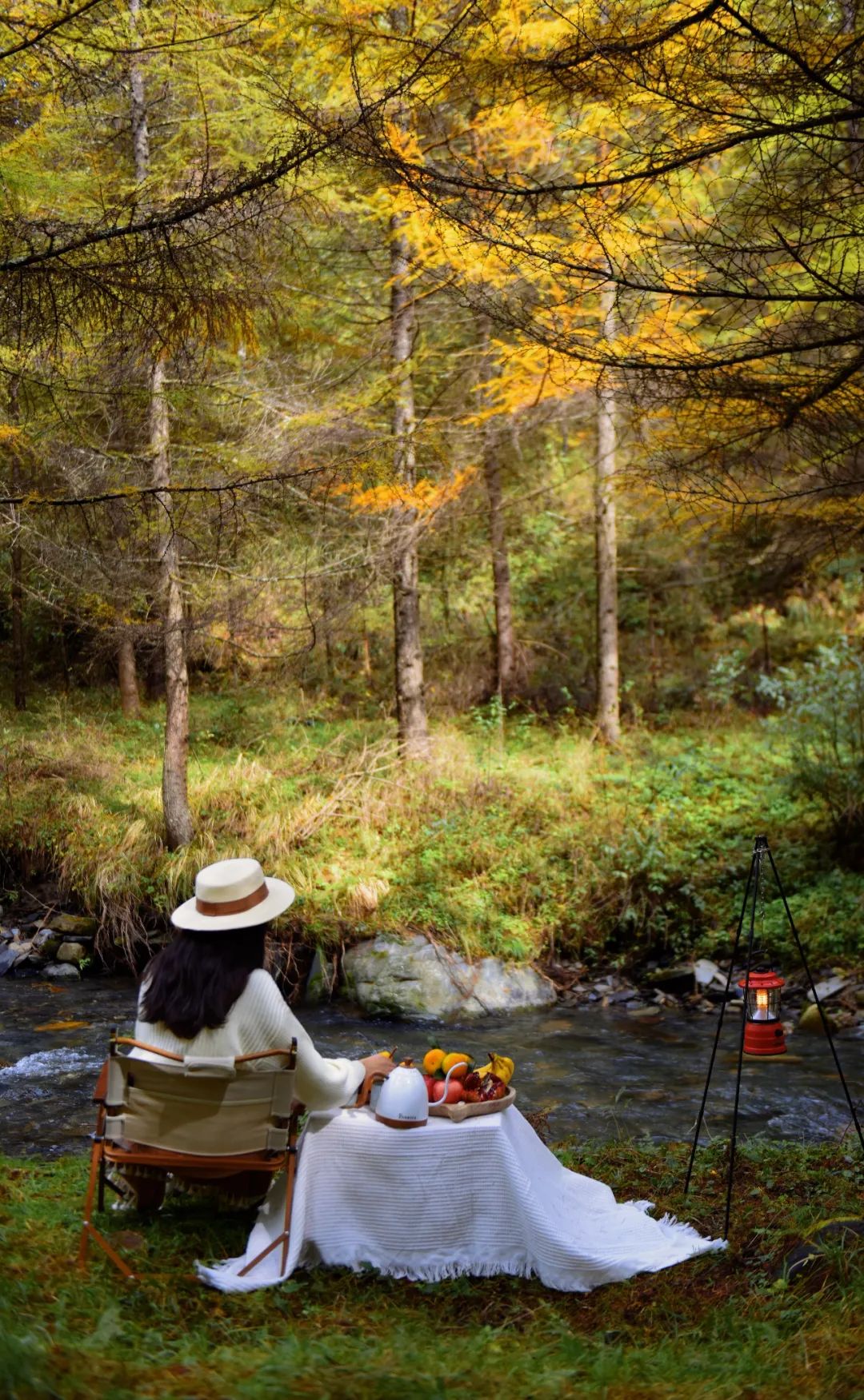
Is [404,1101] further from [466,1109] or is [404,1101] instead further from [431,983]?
[431,983]

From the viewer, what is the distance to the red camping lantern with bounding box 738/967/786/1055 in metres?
4.76

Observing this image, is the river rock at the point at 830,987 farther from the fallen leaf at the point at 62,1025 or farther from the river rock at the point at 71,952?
the river rock at the point at 71,952

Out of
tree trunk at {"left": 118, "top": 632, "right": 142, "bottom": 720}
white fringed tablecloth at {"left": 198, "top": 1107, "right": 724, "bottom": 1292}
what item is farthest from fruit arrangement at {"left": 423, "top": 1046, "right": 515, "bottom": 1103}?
tree trunk at {"left": 118, "top": 632, "right": 142, "bottom": 720}

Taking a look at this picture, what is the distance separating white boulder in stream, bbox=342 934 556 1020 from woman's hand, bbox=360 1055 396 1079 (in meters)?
4.93

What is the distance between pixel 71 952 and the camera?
10203 millimetres

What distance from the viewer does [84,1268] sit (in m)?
3.44

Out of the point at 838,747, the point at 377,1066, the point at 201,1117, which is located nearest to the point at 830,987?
the point at 838,747

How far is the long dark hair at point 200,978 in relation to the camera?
3832 mm

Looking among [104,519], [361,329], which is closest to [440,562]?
[361,329]

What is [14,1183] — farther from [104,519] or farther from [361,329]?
[361,329]

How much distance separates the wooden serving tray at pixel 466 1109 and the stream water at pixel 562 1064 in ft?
8.20

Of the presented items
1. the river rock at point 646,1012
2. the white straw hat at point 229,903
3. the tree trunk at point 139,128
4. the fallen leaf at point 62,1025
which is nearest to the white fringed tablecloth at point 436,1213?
the white straw hat at point 229,903

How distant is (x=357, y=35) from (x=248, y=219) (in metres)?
0.80

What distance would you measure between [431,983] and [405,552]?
4.77 meters
